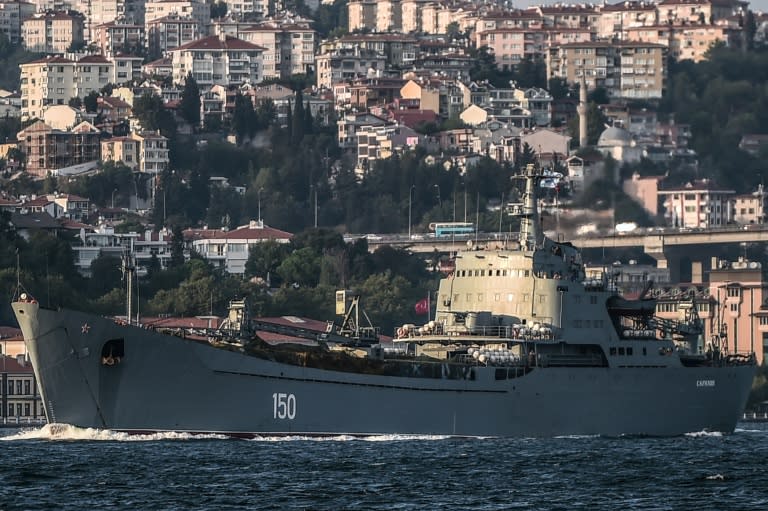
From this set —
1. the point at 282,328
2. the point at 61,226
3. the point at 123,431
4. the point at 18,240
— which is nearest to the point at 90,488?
the point at 123,431

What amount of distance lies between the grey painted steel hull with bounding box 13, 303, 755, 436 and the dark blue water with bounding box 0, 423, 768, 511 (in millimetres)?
653

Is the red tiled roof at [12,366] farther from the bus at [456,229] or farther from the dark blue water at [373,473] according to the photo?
the bus at [456,229]

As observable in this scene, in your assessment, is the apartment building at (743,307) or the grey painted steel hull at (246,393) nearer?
the grey painted steel hull at (246,393)

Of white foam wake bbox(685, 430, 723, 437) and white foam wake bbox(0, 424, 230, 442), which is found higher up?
white foam wake bbox(0, 424, 230, 442)

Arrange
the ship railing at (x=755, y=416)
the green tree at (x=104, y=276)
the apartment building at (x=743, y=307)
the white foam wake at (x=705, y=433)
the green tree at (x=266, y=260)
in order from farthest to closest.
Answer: the green tree at (x=266, y=260), the green tree at (x=104, y=276), the apartment building at (x=743, y=307), the ship railing at (x=755, y=416), the white foam wake at (x=705, y=433)

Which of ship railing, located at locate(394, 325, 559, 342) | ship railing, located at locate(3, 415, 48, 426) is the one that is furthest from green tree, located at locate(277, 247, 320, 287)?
ship railing, located at locate(394, 325, 559, 342)

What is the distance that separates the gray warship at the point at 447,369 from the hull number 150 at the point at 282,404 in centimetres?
3

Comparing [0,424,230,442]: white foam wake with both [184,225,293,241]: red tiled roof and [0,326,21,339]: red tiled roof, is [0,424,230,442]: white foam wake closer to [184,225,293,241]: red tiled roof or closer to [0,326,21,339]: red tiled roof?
[0,326,21,339]: red tiled roof

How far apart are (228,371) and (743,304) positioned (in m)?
82.6

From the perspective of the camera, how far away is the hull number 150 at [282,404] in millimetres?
84375

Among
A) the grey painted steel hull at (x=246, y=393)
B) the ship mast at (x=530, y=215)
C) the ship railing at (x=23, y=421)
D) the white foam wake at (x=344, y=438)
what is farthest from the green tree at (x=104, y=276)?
the white foam wake at (x=344, y=438)

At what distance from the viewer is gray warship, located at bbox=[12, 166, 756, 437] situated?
274ft

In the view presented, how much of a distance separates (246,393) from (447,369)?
7.20 m

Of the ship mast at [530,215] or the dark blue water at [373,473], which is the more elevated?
the ship mast at [530,215]
